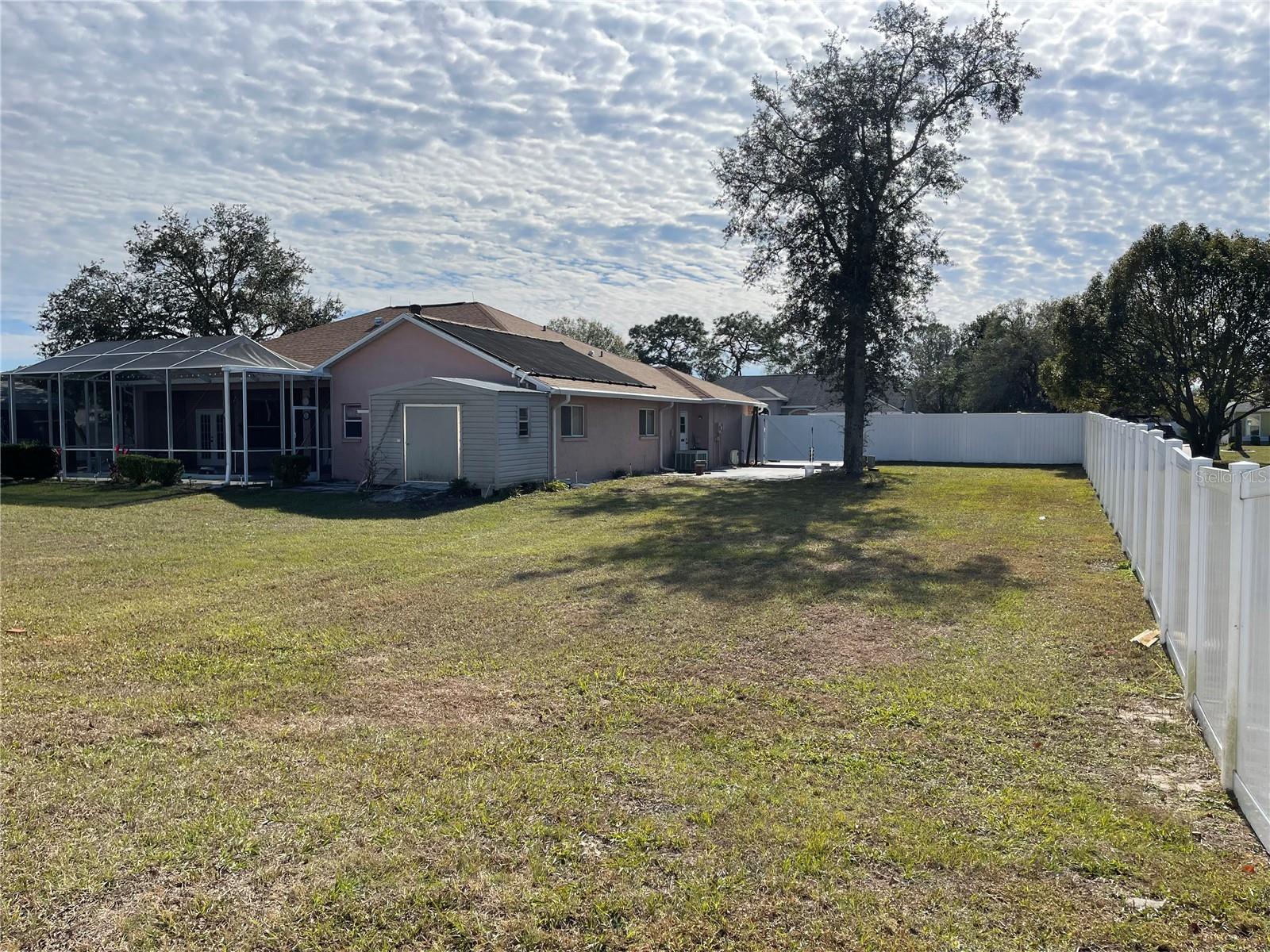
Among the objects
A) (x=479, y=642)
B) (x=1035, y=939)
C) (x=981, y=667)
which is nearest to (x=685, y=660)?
(x=479, y=642)

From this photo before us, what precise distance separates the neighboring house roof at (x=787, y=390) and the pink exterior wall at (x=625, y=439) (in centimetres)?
1651

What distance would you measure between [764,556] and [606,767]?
276 inches

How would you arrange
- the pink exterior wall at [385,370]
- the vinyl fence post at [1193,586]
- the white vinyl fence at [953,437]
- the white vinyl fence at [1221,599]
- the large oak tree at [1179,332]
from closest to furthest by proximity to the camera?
the white vinyl fence at [1221,599] < the vinyl fence post at [1193,586] < the pink exterior wall at [385,370] < the large oak tree at [1179,332] < the white vinyl fence at [953,437]

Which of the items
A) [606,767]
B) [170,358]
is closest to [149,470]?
[170,358]

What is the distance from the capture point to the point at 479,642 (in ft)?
22.2

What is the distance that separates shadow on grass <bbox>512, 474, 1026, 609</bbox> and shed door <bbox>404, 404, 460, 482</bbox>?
302 centimetres

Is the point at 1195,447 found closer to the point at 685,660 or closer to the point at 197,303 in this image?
the point at 685,660

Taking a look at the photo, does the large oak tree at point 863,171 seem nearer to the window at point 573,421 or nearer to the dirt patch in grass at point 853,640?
the window at point 573,421

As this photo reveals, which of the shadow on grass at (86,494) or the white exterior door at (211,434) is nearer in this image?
the shadow on grass at (86,494)

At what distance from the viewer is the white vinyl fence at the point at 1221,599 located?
3.49 metres

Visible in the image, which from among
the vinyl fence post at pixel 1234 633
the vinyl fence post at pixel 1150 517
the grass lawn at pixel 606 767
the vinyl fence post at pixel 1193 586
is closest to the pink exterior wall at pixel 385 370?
the grass lawn at pixel 606 767

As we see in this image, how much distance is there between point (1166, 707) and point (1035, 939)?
3.01 metres

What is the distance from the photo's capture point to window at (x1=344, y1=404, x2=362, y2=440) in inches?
875

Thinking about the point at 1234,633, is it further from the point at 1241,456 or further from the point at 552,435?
the point at 1241,456
